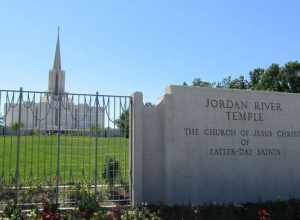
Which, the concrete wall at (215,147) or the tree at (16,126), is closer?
the tree at (16,126)

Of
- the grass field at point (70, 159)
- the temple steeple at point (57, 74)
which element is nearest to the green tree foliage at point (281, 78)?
the grass field at point (70, 159)

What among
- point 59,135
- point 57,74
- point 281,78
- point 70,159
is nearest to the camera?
point 59,135

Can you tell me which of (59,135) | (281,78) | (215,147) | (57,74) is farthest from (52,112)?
(57,74)

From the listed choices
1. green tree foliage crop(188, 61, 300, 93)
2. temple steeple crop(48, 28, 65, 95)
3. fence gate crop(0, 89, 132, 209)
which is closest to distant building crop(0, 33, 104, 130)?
fence gate crop(0, 89, 132, 209)

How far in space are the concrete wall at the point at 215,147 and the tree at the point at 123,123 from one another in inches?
17.9

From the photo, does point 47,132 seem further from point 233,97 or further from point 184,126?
point 233,97

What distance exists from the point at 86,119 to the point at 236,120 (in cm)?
358

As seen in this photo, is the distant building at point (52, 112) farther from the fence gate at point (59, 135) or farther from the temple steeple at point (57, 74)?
the temple steeple at point (57, 74)

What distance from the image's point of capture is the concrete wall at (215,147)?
8383 mm

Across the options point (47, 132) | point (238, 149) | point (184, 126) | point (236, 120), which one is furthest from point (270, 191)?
point (47, 132)

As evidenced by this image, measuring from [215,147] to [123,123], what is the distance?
7.27 ft

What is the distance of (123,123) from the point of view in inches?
347

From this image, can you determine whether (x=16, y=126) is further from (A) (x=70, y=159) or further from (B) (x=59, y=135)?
(A) (x=70, y=159)

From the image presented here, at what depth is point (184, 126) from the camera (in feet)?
28.2
